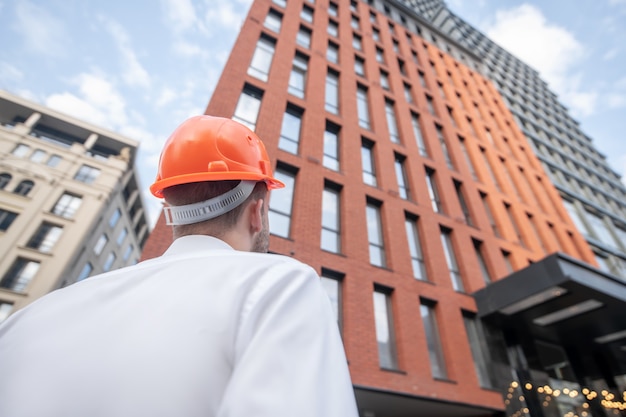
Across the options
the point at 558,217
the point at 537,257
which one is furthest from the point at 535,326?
the point at 558,217

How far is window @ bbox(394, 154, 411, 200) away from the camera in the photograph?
13953mm

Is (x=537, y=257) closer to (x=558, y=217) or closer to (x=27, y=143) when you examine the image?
(x=558, y=217)

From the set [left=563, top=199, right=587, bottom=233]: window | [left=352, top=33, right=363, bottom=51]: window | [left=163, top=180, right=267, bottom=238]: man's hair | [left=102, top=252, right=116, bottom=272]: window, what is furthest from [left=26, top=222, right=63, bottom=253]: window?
[left=563, top=199, right=587, bottom=233]: window

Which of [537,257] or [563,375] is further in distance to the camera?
[537,257]

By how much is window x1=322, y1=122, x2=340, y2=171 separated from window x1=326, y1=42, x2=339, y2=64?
5421mm

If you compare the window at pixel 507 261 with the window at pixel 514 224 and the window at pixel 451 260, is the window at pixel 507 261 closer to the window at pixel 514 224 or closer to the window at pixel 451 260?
the window at pixel 514 224

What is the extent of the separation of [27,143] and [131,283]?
44.2 m

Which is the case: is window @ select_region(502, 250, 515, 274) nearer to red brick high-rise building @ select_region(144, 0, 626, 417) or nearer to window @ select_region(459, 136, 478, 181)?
red brick high-rise building @ select_region(144, 0, 626, 417)

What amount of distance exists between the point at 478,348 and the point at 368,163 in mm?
8261

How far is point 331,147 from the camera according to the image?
1356 cm

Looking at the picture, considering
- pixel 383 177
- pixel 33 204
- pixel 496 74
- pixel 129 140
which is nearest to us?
pixel 383 177

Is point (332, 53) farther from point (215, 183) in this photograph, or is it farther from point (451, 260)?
point (215, 183)

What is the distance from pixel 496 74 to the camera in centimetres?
3553

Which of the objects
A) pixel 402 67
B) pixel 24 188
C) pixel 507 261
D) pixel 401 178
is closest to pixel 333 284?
pixel 401 178
